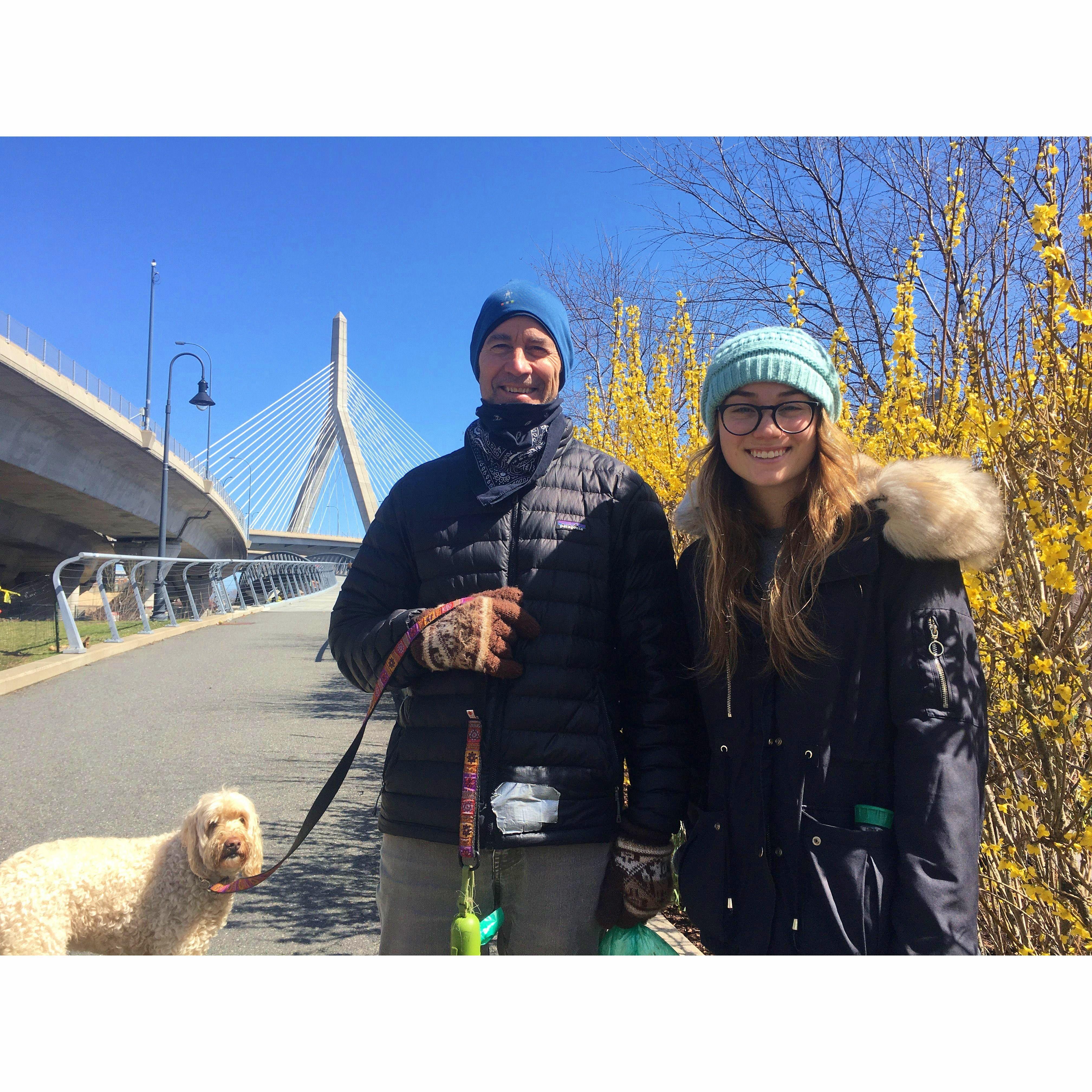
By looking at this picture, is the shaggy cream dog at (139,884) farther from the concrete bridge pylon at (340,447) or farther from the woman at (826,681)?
the concrete bridge pylon at (340,447)

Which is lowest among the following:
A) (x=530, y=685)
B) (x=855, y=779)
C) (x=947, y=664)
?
(x=855, y=779)

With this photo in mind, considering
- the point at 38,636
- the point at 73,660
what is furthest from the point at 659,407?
the point at 38,636

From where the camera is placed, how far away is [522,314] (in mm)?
1930

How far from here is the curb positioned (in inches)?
283

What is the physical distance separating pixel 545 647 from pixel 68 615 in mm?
8829

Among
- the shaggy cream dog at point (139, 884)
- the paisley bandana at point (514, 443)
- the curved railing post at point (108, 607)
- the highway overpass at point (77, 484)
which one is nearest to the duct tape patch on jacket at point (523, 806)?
the paisley bandana at point (514, 443)

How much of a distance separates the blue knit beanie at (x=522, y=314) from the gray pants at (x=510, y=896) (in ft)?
3.67

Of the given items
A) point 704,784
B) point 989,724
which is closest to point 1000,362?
point 989,724

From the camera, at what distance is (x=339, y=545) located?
5322 cm

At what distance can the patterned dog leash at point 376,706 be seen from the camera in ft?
5.61

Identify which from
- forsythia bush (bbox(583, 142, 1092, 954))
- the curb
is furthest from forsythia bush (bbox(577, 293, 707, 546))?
the curb

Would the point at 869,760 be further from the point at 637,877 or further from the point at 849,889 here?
the point at 637,877

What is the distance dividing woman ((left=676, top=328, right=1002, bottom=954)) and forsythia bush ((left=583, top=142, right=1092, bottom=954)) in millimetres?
591
